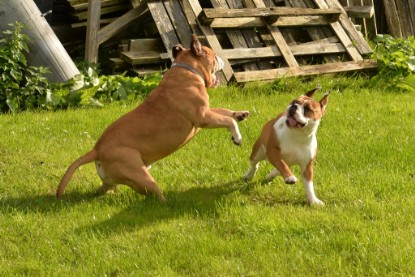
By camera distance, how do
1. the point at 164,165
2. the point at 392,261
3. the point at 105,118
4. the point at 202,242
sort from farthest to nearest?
the point at 105,118 → the point at 164,165 → the point at 202,242 → the point at 392,261

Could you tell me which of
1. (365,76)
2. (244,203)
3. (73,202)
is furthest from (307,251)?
(365,76)

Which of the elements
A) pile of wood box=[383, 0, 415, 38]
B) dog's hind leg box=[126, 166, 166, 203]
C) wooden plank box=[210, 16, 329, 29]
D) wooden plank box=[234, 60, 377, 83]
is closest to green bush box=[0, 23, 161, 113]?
wooden plank box=[234, 60, 377, 83]

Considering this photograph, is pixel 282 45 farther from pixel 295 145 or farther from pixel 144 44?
pixel 295 145

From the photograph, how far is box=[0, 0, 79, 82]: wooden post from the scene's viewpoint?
34.8 ft

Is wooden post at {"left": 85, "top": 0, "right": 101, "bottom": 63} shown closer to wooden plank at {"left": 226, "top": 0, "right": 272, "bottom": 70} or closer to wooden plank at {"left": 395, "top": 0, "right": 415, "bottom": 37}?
wooden plank at {"left": 226, "top": 0, "right": 272, "bottom": 70}

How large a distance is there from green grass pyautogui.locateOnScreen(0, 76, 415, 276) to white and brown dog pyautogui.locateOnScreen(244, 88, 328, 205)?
29cm

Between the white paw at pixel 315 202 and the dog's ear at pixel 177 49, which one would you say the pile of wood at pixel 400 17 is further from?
the white paw at pixel 315 202

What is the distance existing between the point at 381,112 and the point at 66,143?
13.4 feet

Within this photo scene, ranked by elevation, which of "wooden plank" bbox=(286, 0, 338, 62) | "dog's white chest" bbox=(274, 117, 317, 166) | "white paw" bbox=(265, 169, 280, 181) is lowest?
"wooden plank" bbox=(286, 0, 338, 62)

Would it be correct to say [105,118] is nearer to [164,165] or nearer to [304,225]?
[164,165]

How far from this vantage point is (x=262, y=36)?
12.1 meters

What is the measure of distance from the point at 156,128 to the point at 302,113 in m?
1.31

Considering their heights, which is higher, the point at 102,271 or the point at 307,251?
the point at 102,271

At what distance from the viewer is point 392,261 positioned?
5.33 meters
